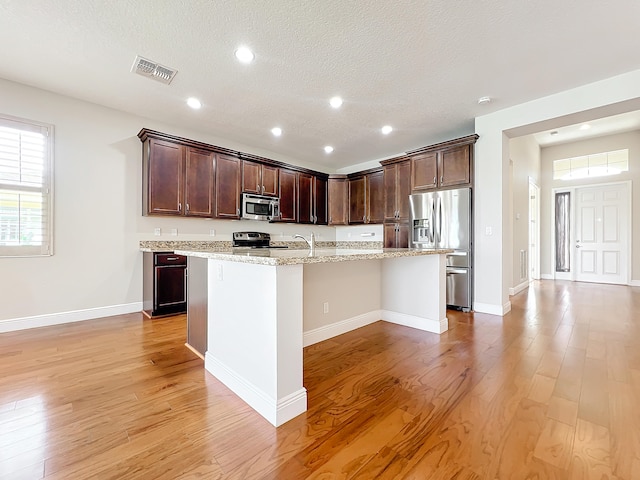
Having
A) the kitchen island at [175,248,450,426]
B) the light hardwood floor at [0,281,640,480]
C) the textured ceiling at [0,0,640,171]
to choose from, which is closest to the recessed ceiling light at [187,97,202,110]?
the textured ceiling at [0,0,640,171]

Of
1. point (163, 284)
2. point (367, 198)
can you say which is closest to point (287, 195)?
point (367, 198)

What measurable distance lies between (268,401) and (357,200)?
4891mm

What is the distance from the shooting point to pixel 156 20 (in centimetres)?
219

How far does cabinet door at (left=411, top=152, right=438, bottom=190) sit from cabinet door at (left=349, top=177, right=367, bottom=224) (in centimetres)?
155

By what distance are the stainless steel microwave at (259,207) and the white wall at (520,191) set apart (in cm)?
407

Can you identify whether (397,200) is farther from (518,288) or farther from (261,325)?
(261,325)

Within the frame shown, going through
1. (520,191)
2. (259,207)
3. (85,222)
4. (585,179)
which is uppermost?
(585,179)

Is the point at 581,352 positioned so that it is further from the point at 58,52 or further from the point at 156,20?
the point at 58,52

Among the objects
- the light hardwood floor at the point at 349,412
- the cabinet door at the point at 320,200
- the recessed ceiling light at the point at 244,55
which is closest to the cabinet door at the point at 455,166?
the light hardwood floor at the point at 349,412

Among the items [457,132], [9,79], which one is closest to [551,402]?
[457,132]

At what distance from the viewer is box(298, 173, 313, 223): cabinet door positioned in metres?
5.70

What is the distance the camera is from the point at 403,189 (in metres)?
4.73

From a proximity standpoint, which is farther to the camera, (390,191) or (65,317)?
(390,191)

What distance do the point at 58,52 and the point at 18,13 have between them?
469 mm
